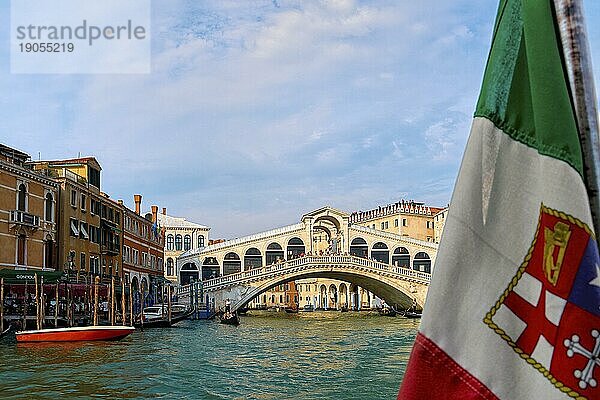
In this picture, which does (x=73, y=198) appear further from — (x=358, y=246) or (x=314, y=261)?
(x=358, y=246)

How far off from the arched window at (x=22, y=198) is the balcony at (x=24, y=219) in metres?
0.15

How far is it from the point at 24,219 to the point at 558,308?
42.0 feet

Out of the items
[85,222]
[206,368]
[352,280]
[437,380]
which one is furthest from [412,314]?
[437,380]

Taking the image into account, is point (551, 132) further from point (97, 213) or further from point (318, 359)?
point (97, 213)

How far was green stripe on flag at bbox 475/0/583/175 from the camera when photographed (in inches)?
31.3

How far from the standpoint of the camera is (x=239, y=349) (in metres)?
11.7

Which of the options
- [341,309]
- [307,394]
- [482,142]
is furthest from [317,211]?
[482,142]

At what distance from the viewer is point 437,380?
2.72 feet

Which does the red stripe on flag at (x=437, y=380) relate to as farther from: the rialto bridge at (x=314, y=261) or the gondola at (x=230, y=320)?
the rialto bridge at (x=314, y=261)

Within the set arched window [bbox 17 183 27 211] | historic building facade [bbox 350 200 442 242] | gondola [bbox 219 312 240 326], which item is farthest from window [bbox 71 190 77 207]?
historic building facade [bbox 350 200 442 242]

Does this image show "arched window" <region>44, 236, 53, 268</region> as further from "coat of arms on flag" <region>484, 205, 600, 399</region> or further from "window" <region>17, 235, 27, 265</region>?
"coat of arms on flag" <region>484, 205, 600, 399</region>

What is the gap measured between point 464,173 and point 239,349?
1119 centimetres

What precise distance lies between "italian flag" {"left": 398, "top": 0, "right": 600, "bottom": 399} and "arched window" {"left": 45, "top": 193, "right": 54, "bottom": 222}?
13648 mm

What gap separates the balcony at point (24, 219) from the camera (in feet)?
40.4
